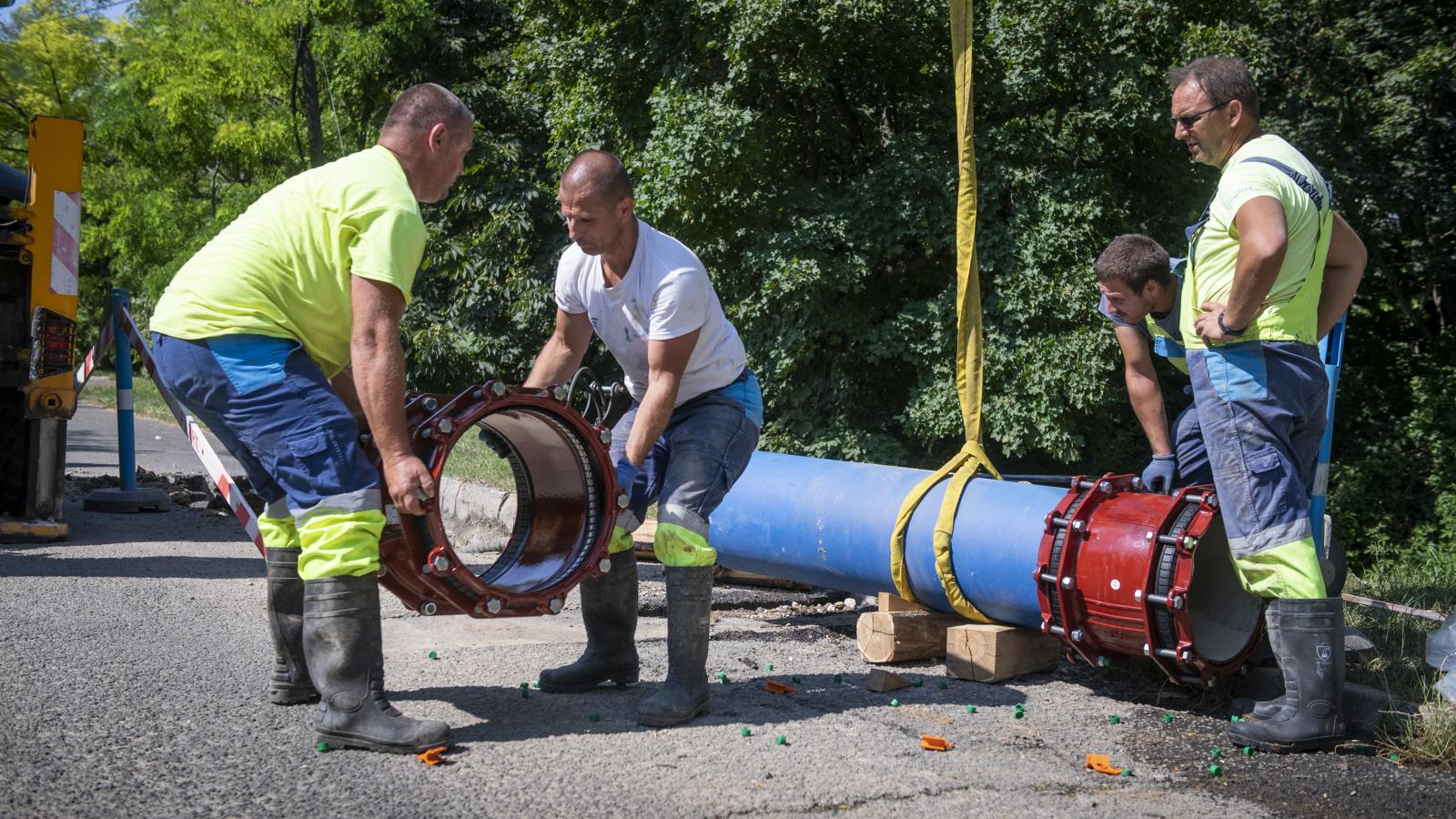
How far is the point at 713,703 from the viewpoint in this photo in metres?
4.36

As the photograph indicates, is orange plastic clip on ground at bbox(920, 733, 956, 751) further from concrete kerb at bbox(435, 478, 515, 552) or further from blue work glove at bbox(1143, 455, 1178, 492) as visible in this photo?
concrete kerb at bbox(435, 478, 515, 552)

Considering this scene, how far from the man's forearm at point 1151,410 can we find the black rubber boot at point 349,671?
2.97 meters

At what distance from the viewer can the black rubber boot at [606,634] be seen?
448cm

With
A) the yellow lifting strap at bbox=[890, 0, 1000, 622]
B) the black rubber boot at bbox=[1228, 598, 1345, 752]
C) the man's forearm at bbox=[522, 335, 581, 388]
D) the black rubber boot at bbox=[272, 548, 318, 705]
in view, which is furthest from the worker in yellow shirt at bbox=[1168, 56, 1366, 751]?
the black rubber boot at bbox=[272, 548, 318, 705]

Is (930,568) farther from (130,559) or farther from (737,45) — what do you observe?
(737,45)

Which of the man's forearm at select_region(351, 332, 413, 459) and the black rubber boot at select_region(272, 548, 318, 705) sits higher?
the man's forearm at select_region(351, 332, 413, 459)

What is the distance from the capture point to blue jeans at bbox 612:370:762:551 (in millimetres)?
4211

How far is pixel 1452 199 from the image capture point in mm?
13797

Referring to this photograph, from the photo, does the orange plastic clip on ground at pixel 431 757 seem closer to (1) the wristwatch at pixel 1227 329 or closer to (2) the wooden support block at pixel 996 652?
(2) the wooden support block at pixel 996 652

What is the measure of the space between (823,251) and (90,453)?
896 cm

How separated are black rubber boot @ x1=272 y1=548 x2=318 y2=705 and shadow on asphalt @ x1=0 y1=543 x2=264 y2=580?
2934 mm

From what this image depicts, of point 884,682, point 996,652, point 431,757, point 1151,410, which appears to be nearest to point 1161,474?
point 1151,410

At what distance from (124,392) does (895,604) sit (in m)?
6.15

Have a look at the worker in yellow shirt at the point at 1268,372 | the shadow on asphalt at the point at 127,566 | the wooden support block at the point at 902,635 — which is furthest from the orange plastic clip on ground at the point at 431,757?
the shadow on asphalt at the point at 127,566
